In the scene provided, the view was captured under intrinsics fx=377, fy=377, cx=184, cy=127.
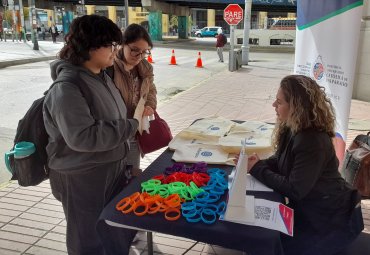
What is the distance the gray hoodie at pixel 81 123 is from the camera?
1.86 metres

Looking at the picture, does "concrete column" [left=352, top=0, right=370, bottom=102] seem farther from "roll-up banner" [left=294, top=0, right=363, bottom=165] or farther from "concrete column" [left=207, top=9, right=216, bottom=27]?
"concrete column" [left=207, top=9, right=216, bottom=27]

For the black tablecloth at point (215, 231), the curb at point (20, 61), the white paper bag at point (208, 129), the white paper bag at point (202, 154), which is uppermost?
the white paper bag at point (208, 129)

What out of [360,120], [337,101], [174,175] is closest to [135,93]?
[174,175]

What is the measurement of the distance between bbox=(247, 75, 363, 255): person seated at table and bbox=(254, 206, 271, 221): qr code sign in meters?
0.21

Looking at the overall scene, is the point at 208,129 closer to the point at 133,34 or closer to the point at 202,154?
the point at 202,154

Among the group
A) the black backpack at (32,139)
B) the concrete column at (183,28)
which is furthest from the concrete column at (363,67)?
the concrete column at (183,28)

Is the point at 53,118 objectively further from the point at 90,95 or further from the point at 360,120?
the point at 360,120

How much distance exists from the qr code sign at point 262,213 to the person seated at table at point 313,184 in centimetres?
21

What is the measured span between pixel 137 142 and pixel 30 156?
38.0 inches

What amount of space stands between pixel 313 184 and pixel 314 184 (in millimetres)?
24

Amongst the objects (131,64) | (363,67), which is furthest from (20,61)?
(131,64)

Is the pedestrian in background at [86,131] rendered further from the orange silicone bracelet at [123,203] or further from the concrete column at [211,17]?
the concrete column at [211,17]

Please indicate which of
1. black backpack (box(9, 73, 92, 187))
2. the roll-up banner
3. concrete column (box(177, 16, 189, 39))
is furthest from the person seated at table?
concrete column (box(177, 16, 189, 39))

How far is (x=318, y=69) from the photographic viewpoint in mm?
3762
